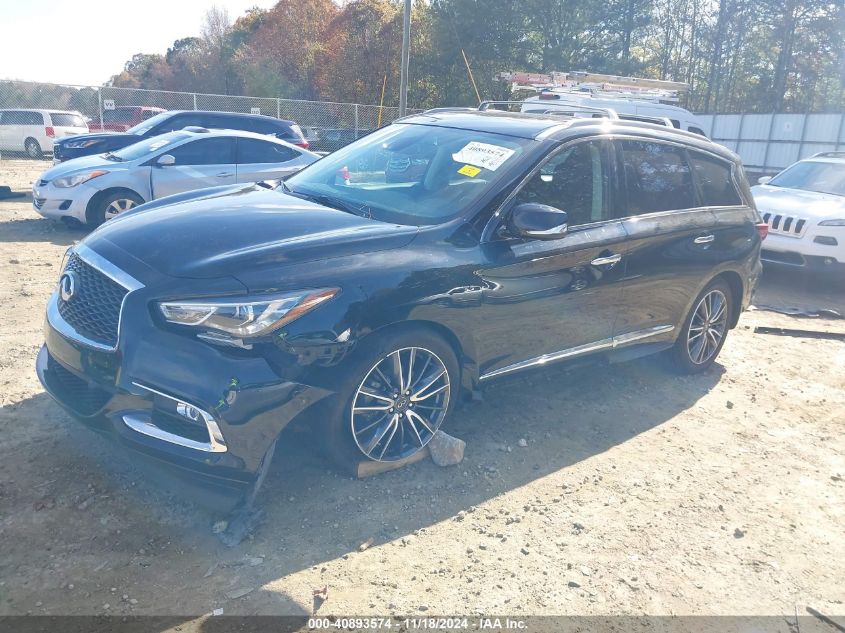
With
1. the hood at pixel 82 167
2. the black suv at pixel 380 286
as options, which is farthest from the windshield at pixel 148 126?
the black suv at pixel 380 286

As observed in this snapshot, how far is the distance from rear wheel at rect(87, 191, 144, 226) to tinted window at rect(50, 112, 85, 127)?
53.3ft

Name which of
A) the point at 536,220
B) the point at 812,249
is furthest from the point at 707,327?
the point at 812,249

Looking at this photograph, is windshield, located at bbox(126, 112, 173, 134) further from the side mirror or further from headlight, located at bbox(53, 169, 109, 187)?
the side mirror

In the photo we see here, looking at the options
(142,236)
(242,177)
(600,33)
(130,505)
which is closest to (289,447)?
(130,505)

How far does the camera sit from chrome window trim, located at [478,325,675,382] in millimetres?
4133

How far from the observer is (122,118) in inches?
916

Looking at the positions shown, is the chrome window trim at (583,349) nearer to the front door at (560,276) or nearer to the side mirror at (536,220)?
the front door at (560,276)

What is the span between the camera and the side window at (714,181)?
540cm

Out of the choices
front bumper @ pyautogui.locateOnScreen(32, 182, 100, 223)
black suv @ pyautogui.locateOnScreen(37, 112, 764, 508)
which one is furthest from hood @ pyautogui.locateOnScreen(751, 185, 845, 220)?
front bumper @ pyautogui.locateOnScreen(32, 182, 100, 223)

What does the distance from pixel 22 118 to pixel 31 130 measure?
0.43 meters

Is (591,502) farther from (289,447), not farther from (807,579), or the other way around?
(289,447)

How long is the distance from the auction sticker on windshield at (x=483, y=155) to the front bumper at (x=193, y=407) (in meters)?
1.82

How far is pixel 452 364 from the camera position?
3.81m

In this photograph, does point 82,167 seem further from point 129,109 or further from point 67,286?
point 129,109
